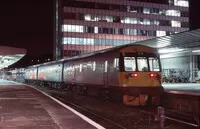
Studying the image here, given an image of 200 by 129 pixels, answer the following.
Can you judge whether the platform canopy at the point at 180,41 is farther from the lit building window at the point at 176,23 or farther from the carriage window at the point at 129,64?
the lit building window at the point at 176,23

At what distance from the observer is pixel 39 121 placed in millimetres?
12672

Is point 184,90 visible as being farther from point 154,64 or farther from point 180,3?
point 180,3

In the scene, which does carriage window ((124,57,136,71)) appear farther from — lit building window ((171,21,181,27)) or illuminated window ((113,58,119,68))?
lit building window ((171,21,181,27))

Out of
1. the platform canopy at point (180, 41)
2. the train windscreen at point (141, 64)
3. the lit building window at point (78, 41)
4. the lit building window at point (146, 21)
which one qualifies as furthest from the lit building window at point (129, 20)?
the train windscreen at point (141, 64)

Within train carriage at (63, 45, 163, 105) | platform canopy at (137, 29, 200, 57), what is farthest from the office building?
train carriage at (63, 45, 163, 105)

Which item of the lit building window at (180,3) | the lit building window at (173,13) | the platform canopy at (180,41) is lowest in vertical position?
the platform canopy at (180,41)

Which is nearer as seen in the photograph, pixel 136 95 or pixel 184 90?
pixel 136 95

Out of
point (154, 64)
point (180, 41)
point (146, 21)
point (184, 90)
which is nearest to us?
point (154, 64)

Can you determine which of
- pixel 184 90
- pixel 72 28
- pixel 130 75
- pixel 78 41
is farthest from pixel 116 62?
pixel 72 28

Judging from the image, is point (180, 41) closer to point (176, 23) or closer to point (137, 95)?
point (137, 95)

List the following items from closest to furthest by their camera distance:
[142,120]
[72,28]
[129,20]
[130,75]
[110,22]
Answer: [142,120] < [130,75] < [72,28] < [110,22] < [129,20]

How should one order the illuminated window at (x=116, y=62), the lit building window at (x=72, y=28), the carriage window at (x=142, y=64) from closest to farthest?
the carriage window at (x=142, y=64) → the illuminated window at (x=116, y=62) → the lit building window at (x=72, y=28)

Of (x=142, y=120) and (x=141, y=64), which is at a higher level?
(x=141, y=64)

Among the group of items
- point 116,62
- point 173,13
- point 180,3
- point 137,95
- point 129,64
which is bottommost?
point 137,95
